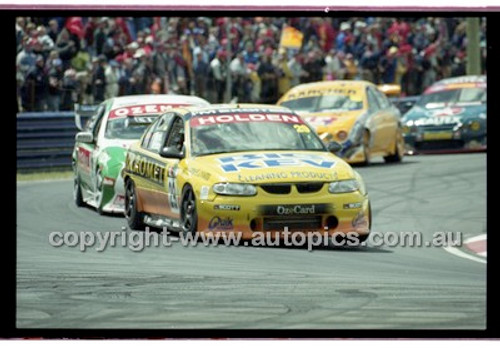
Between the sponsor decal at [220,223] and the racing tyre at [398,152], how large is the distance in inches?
181

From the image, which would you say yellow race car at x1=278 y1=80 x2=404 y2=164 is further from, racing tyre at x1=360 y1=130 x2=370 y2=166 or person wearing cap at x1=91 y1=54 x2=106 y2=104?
person wearing cap at x1=91 y1=54 x2=106 y2=104

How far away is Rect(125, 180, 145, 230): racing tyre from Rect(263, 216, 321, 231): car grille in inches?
40.0

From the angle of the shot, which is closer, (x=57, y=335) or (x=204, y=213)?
(x=57, y=335)

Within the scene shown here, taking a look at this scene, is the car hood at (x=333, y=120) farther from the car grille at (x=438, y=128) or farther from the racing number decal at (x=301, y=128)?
the racing number decal at (x=301, y=128)

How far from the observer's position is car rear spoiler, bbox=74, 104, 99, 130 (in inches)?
417

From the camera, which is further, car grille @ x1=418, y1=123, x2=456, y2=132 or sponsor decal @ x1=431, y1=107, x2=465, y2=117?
car grille @ x1=418, y1=123, x2=456, y2=132

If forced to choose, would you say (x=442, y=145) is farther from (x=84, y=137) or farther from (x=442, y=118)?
(x=84, y=137)

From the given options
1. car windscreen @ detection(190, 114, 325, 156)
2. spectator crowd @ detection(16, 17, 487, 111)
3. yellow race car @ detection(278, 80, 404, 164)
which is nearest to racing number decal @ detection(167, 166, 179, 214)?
car windscreen @ detection(190, 114, 325, 156)

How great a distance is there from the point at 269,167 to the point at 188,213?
663 millimetres

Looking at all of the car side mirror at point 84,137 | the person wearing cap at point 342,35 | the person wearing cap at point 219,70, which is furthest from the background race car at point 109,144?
the person wearing cap at point 342,35

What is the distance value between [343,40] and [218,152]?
1.23 m

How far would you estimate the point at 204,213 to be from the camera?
10266 millimetres
